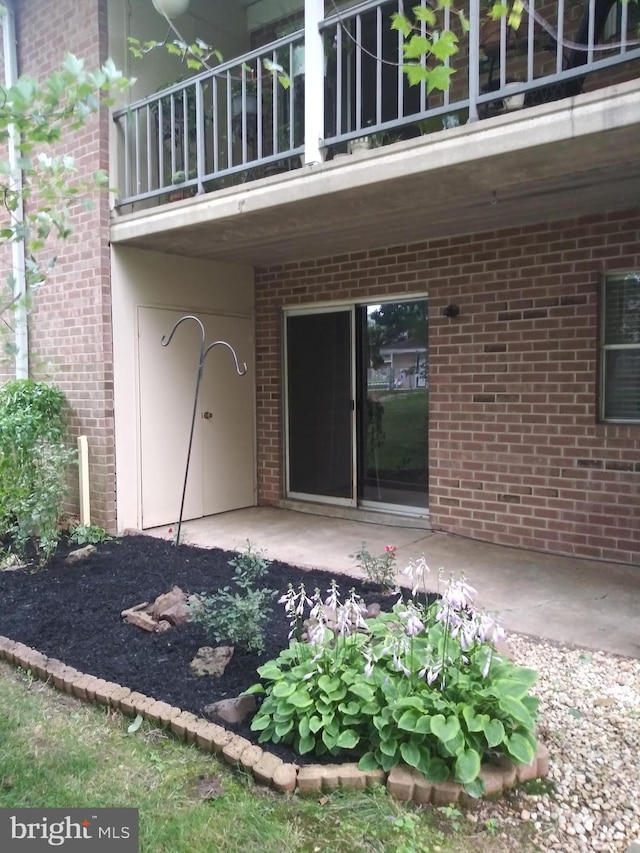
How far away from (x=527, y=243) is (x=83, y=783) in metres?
4.79

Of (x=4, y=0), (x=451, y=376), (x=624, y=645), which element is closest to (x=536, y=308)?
(x=451, y=376)

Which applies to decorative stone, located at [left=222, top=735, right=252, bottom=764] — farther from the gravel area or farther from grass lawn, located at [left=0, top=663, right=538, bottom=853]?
the gravel area

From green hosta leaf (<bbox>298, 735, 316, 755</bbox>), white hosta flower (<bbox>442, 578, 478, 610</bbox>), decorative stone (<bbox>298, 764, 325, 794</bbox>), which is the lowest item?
decorative stone (<bbox>298, 764, 325, 794</bbox>)

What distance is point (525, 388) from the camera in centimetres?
530

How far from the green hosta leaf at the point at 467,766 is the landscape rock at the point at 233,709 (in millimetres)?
958

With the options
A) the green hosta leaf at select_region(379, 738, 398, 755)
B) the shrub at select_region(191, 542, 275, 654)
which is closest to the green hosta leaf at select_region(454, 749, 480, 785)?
the green hosta leaf at select_region(379, 738, 398, 755)

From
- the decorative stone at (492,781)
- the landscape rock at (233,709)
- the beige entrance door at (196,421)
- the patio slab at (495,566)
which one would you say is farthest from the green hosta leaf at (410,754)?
the beige entrance door at (196,421)

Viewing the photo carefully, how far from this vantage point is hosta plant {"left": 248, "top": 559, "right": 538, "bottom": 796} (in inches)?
90.1

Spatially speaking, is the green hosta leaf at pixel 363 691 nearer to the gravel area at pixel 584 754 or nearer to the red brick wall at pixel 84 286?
the gravel area at pixel 584 754

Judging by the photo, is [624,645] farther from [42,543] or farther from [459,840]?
[42,543]

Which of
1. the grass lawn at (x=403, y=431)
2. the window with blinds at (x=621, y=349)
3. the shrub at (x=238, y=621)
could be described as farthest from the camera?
the grass lawn at (x=403, y=431)

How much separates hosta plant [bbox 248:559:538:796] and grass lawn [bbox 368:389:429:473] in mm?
3432

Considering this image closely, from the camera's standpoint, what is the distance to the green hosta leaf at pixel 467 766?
2.17 m

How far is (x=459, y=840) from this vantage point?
2.08 m
